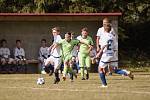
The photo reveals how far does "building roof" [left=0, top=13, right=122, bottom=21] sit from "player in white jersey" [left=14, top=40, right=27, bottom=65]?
1443mm

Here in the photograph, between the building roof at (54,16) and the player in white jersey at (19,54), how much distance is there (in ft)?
4.73

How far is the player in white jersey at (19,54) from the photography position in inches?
1142

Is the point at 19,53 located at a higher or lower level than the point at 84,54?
lower

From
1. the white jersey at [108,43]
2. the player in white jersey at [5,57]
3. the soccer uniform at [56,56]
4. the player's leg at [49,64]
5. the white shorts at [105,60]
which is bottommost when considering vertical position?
the player in white jersey at [5,57]

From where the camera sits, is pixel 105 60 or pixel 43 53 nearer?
pixel 105 60

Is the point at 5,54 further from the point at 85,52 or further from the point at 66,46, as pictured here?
the point at 66,46

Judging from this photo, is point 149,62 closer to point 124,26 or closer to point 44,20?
point 124,26

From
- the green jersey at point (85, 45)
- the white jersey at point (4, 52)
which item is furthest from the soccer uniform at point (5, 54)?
the green jersey at point (85, 45)

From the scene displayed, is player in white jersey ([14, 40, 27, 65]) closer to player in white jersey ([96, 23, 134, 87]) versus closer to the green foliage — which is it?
the green foliage

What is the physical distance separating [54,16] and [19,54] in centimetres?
270

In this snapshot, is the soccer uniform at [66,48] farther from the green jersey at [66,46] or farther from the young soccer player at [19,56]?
the young soccer player at [19,56]

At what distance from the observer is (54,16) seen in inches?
1174

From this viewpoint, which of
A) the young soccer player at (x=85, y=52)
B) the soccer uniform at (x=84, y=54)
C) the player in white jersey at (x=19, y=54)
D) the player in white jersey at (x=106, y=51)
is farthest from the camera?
the player in white jersey at (x=19, y=54)

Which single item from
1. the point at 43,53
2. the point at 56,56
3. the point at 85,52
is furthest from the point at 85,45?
the point at 43,53
